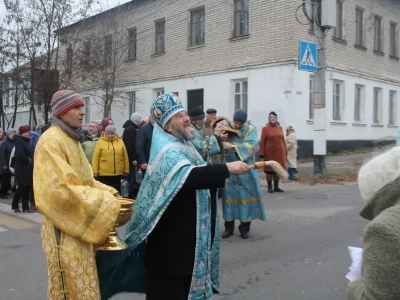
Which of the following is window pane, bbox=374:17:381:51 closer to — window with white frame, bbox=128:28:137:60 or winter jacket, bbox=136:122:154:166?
window with white frame, bbox=128:28:137:60

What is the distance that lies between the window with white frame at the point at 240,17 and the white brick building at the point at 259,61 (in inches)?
1.6

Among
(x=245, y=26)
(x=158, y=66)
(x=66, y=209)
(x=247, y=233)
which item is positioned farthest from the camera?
(x=158, y=66)

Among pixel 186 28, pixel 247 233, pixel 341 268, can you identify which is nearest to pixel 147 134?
pixel 247 233

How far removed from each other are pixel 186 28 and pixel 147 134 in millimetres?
14131

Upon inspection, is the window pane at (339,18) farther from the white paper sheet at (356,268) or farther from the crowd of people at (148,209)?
the white paper sheet at (356,268)

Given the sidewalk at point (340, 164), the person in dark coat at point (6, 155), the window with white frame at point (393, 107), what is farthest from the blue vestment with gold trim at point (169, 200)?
the window with white frame at point (393, 107)

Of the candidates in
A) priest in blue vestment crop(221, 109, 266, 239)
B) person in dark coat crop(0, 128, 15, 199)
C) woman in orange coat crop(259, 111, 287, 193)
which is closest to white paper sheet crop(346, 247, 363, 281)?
priest in blue vestment crop(221, 109, 266, 239)

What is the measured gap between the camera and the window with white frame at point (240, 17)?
771 inches

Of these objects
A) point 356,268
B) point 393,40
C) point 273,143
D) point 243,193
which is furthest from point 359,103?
point 356,268

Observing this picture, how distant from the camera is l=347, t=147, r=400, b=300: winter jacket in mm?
1589

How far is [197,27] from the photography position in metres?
21.9

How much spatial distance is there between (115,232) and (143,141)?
588 centimetres

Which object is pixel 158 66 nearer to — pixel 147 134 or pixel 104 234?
pixel 147 134

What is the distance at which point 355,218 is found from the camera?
8.22m
